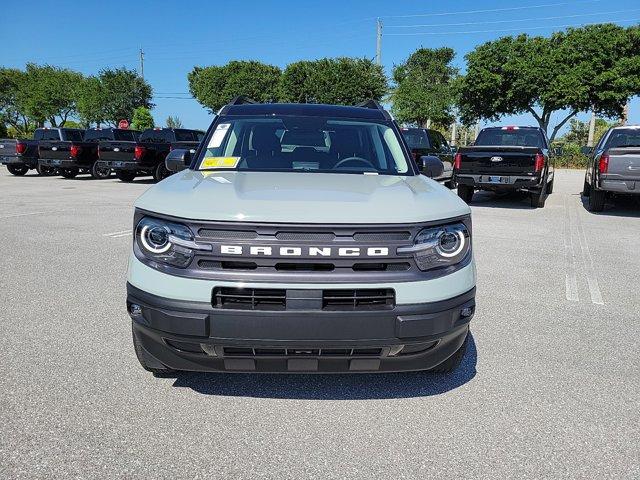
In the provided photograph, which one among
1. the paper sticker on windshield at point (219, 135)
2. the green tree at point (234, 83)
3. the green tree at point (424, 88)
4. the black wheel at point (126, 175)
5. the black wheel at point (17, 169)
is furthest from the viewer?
the green tree at point (234, 83)

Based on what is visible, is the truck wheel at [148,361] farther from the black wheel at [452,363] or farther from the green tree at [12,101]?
the green tree at [12,101]

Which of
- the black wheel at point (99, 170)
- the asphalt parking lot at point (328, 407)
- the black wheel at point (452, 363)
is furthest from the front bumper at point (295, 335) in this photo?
the black wheel at point (99, 170)

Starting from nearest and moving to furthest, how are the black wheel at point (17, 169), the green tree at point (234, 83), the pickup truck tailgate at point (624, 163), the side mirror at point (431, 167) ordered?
1. the side mirror at point (431, 167)
2. the pickup truck tailgate at point (624, 163)
3. the black wheel at point (17, 169)
4. the green tree at point (234, 83)

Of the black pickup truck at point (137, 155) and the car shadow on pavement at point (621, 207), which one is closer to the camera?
the car shadow on pavement at point (621, 207)

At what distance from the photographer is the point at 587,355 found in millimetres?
3668

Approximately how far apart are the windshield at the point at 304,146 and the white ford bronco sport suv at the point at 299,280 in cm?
94

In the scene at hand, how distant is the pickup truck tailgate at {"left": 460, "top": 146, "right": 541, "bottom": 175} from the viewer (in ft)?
37.0

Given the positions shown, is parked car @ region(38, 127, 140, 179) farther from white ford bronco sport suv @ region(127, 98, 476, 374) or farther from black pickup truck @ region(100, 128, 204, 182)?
white ford bronco sport suv @ region(127, 98, 476, 374)

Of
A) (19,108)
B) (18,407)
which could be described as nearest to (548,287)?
(18,407)

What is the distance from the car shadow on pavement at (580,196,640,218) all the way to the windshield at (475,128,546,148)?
206cm

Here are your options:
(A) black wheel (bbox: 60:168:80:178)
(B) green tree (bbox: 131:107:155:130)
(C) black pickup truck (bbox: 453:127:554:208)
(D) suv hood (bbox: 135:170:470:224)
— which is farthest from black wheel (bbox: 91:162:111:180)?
(B) green tree (bbox: 131:107:155:130)

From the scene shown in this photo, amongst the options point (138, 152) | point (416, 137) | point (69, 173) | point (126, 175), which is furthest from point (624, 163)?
point (69, 173)

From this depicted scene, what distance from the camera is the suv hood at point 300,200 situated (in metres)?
2.46

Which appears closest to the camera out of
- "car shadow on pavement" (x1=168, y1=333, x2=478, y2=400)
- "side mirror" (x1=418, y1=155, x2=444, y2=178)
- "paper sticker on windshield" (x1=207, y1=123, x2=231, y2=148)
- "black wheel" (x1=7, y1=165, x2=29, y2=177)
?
"car shadow on pavement" (x1=168, y1=333, x2=478, y2=400)
